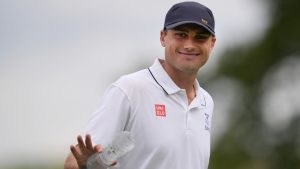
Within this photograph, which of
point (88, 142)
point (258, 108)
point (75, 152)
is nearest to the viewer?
point (88, 142)

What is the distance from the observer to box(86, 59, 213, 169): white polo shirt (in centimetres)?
830

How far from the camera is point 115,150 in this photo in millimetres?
7852

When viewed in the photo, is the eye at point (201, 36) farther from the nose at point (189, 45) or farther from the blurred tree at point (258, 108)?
the blurred tree at point (258, 108)

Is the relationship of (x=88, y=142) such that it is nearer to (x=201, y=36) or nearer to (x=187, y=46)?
(x=187, y=46)

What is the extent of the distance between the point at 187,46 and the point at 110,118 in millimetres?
723

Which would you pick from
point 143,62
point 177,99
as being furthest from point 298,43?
point 177,99

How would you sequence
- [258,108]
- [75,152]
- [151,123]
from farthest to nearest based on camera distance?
[258,108], [151,123], [75,152]

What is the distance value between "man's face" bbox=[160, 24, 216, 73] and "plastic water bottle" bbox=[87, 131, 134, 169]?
0.89 metres

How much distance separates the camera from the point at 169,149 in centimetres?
841

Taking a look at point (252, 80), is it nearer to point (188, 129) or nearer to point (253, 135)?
point (253, 135)

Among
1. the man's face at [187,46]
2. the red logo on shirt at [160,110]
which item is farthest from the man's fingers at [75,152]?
the man's face at [187,46]

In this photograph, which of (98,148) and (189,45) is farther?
(189,45)

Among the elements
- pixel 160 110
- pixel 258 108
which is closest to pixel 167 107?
pixel 160 110

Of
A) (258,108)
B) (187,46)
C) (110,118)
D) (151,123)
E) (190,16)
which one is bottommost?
(258,108)
